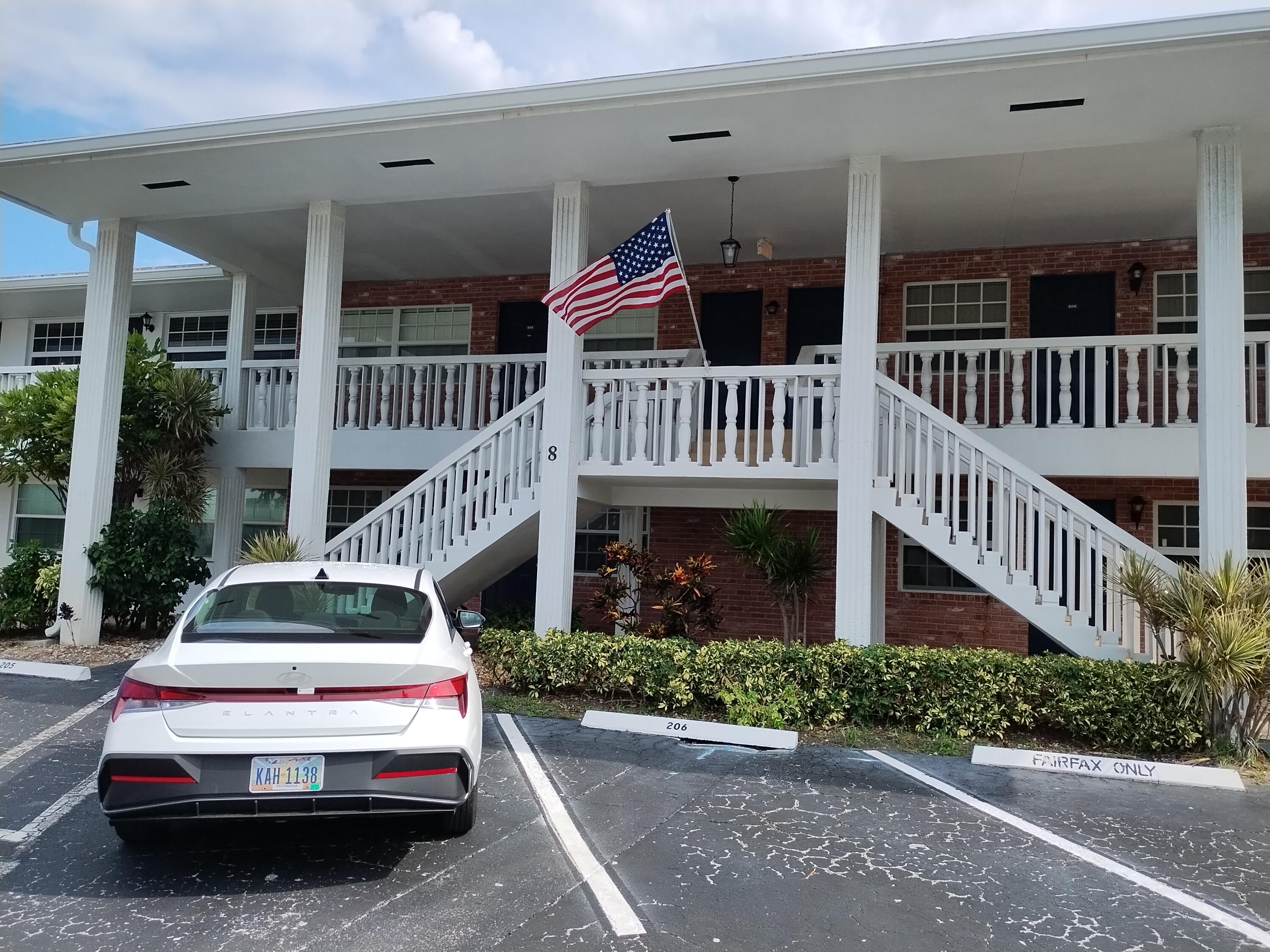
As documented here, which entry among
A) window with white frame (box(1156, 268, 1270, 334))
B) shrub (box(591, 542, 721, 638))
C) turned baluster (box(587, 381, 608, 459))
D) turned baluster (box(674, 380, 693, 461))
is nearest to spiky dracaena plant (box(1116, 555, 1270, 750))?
shrub (box(591, 542, 721, 638))

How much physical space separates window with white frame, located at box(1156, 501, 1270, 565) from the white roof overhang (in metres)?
3.28

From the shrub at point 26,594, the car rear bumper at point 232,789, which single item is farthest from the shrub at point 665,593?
the shrub at point 26,594

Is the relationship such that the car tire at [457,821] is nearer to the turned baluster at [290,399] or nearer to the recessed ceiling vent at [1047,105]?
the recessed ceiling vent at [1047,105]

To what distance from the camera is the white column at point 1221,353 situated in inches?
301

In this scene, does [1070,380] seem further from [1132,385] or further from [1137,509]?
[1137,509]

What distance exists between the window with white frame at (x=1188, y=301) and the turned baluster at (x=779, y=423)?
17.9 ft

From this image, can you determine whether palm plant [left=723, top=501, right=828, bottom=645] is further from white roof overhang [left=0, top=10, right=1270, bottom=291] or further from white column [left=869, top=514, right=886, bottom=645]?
white roof overhang [left=0, top=10, right=1270, bottom=291]

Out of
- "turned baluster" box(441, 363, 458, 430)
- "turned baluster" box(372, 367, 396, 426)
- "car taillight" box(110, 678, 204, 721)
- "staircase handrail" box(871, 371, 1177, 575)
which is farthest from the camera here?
"turned baluster" box(372, 367, 396, 426)

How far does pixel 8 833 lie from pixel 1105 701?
729 cm

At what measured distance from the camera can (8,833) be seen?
498cm

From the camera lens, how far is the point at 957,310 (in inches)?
484

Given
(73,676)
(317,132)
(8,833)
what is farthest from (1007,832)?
(73,676)

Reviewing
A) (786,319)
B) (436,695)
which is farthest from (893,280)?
(436,695)

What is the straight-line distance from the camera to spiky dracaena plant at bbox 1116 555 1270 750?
6.83m
